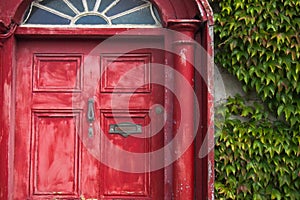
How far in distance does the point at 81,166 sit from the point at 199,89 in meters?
1.24

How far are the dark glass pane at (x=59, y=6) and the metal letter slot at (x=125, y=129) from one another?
1.08 m

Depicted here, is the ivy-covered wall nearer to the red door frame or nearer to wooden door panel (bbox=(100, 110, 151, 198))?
the red door frame

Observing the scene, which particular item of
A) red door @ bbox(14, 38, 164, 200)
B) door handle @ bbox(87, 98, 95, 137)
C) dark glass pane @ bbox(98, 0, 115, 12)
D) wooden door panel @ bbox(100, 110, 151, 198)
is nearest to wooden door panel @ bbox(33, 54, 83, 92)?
A: red door @ bbox(14, 38, 164, 200)

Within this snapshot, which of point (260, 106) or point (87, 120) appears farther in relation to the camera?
point (260, 106)

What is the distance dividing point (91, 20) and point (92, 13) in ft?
0.23

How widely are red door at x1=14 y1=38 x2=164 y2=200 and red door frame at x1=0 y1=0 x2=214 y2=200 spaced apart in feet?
0.43

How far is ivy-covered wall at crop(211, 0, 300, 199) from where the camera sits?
157 inches

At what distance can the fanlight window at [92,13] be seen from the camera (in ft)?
13.1

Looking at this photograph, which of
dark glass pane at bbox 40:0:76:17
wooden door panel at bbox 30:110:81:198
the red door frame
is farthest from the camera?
dark glass pane at bbox 40:0:76:17

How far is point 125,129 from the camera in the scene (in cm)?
397

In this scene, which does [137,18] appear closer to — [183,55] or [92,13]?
[92,13]

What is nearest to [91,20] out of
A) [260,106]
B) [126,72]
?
[126,72]

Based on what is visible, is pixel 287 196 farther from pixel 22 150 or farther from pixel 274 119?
pixel 22 150

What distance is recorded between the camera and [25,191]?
3.88 m
